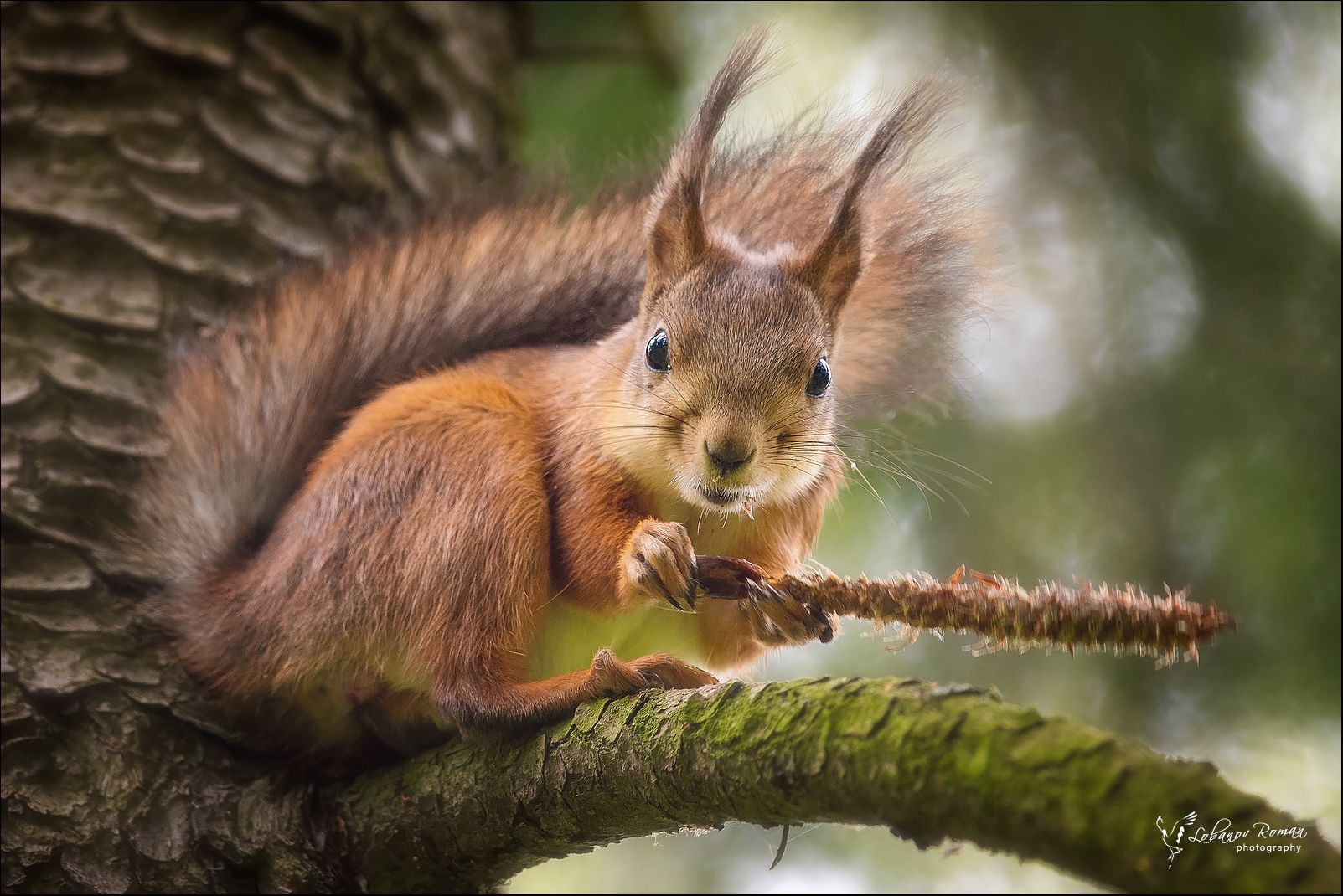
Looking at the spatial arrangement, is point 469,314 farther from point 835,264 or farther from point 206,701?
point 206,701

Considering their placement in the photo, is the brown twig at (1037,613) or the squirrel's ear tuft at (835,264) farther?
the squirrel's ear tuft at (835,264)

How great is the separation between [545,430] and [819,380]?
0.51 metres

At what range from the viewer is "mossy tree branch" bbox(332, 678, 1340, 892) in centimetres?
82

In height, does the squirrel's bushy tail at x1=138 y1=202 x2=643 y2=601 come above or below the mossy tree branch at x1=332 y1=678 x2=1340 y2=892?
above

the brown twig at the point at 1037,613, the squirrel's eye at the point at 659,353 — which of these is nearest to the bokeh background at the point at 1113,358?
the squirrel's eye at the point at 659,353

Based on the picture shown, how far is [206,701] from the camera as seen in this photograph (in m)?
1.77

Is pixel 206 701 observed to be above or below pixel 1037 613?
below

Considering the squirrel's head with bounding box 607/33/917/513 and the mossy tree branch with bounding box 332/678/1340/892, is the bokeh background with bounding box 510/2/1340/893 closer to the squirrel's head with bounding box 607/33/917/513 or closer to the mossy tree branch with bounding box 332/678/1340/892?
the squirrel's head with bounding box 607/33/917/513

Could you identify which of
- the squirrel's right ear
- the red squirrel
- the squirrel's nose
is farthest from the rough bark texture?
the squirrel's right ear

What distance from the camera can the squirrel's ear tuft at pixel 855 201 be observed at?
165 centimetres

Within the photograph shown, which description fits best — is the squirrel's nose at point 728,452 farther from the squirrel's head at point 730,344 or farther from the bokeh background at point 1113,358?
the bokeh background at point 1113,358

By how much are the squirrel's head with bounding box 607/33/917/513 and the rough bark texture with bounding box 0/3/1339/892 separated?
473mm

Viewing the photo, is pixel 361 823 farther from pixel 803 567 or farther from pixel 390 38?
pixel 390 38

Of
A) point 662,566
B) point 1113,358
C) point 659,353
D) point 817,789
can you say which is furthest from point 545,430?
point 1113,358
